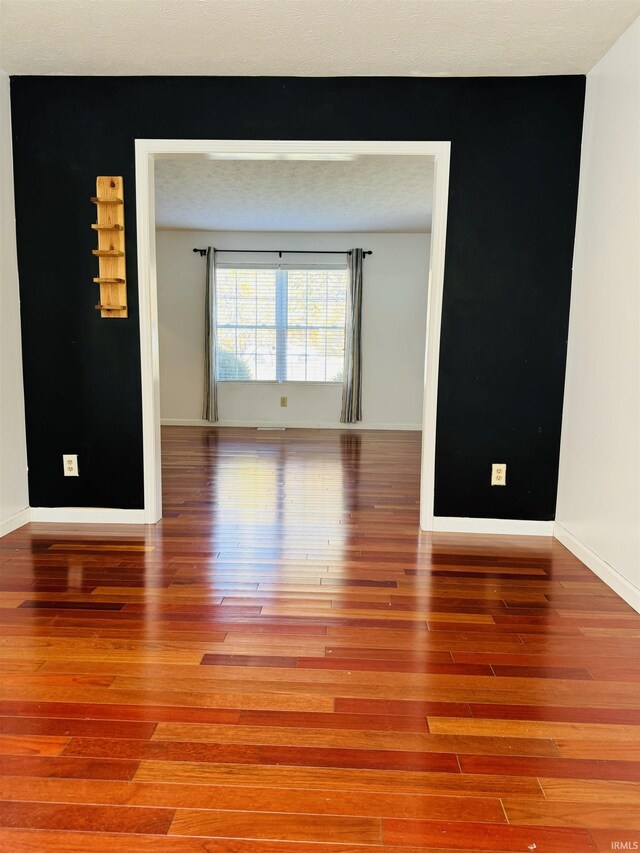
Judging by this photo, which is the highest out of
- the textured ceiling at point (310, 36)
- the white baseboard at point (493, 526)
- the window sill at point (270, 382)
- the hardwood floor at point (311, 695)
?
the textured ceiling at point (310, 36)

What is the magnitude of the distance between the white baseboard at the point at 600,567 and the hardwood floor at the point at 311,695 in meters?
0.06

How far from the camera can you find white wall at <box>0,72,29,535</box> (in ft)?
10.2

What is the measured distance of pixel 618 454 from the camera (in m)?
2.59

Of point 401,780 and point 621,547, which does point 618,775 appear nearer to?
point 401,780

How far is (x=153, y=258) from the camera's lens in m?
3.34

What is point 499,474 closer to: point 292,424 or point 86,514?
point 86,514

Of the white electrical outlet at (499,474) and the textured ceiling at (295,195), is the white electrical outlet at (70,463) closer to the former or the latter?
the textured ceiling at (295,195)

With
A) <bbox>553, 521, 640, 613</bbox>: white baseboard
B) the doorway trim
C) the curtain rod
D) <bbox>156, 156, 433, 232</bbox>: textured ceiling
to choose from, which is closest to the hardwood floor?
<bbox>553, 521, 640, 613</bbox>: white baseboard

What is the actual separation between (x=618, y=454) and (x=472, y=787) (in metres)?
1.73

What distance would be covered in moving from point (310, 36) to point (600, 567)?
285 centimetres

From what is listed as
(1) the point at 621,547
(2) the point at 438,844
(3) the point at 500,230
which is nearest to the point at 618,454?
(1) the point at 621,547

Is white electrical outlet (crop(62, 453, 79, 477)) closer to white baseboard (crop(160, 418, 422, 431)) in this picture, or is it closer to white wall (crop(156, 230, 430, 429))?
white baseboard (crop(160, 418, 422, 431))

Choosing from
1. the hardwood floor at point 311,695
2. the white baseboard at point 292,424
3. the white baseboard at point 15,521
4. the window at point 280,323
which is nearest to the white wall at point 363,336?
the white baseboard at point 292,424

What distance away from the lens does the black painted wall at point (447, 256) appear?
3.08 m
